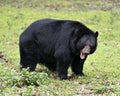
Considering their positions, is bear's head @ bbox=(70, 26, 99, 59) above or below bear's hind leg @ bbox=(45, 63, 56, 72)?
above

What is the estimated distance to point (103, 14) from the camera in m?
25.9

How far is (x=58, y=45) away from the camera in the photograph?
1169 centimetres

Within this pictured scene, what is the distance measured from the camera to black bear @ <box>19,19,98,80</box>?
450 inches

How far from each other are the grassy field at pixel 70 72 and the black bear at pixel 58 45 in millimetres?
389

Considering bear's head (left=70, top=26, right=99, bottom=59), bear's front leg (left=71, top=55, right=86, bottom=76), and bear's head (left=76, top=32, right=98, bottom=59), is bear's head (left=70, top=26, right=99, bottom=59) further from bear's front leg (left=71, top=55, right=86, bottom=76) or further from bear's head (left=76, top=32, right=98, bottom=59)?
bear's front leg (left=71, top=55, right=86, bottom=76)

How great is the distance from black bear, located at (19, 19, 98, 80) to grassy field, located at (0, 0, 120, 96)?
0.39 metres

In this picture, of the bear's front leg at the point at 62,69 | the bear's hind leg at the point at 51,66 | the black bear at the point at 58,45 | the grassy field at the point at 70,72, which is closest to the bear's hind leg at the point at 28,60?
the black bear at the point at 58,45

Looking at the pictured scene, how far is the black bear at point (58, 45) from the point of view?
11438mm

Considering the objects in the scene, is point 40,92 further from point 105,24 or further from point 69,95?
point 105,24

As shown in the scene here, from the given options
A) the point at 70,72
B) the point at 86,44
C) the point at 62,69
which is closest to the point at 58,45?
the point at 62,69

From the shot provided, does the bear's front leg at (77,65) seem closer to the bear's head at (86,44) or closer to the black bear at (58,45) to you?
the black bear at (58,45)

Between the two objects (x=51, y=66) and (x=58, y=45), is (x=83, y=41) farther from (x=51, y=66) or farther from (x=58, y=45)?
(x=51, y=66)

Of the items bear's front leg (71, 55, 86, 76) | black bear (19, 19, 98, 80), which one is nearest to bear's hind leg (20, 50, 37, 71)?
black bear (19, 19, 98, 80)

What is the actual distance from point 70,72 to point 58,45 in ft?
5.16
